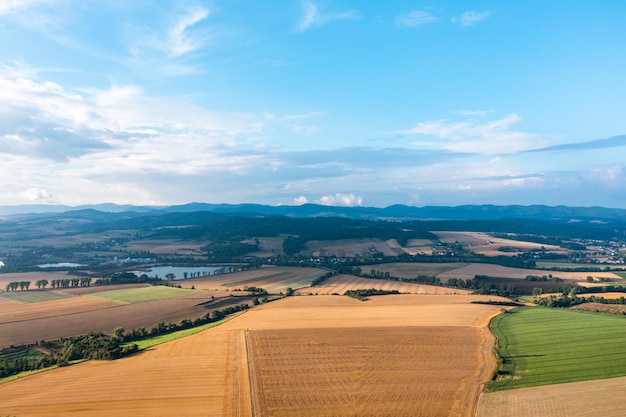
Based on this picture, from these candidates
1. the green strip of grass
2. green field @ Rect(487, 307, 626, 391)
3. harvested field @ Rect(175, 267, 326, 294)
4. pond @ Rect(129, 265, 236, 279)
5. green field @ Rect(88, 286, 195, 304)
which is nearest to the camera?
green field @ Rect(487, 307, 626, 391)

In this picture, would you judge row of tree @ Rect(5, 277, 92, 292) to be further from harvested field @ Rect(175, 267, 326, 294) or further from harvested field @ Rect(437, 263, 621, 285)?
harvested field @ Rect(437, 263, 621, 285)

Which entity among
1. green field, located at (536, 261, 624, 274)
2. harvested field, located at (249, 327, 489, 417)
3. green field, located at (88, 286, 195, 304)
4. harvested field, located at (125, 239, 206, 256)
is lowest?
green field, located at (536, 261, 624, 274)

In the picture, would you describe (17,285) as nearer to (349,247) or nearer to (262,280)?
(262,280)

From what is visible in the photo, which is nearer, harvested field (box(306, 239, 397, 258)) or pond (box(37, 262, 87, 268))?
pond (box(37, 262, 87, 268))

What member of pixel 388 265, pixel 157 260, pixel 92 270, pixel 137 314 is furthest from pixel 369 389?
pixel 157 260

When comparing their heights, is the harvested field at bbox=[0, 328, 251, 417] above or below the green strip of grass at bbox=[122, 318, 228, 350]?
above

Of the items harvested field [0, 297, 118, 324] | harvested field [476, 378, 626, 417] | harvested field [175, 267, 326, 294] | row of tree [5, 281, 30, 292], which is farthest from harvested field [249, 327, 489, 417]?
row of tree [5, 281, 30, 292]

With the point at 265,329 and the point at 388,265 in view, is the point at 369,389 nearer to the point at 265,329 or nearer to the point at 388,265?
the point at 265,329
